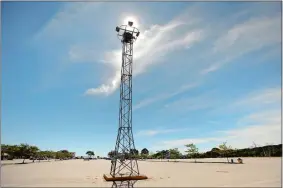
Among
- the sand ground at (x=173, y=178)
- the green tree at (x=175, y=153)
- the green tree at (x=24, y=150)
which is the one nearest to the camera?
the sand ground at (x=173, y=178)

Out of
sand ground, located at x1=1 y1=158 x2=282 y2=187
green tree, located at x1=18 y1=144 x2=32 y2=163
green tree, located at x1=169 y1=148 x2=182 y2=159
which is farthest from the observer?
green tree, located at x1=169 y1=148 x2=182 y2=159

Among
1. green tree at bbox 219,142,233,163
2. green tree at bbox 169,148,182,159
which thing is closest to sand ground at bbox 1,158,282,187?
green tree at bbox 219,142,233,163

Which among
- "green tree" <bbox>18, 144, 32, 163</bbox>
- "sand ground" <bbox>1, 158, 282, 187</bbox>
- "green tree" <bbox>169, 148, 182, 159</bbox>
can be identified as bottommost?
"green tree" <bbox>169, 148, 182, 159</bbox>

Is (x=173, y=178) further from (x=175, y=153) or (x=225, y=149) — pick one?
(x=175, y=153)

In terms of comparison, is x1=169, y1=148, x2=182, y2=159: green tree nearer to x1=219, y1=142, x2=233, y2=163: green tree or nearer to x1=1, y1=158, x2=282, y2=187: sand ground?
x1=219, y1=142, x2=233, y2=163: green tree

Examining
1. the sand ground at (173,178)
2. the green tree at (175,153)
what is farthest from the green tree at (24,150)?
the green tree at (175,153)

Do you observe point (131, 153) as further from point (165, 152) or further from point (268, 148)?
point (165, 152)

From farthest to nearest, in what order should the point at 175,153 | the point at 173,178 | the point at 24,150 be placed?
the point at 175,153 → the point at 24,150 → the point at 173,178

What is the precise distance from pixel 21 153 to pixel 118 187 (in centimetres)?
4754

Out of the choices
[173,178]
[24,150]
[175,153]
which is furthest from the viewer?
[175,153]

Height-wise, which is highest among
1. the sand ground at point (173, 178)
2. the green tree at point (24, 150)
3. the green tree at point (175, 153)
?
the sand ground at point (173, 178)

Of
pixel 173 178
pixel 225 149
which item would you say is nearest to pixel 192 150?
pixel 225 149

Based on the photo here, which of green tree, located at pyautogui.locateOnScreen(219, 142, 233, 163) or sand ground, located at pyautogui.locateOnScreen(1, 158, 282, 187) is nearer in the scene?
sand ground, located at pyautogui.locateOnScreen(1, 158, 282, 187)

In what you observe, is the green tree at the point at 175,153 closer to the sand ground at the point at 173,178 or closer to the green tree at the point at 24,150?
the green tree at the point at 24,150
